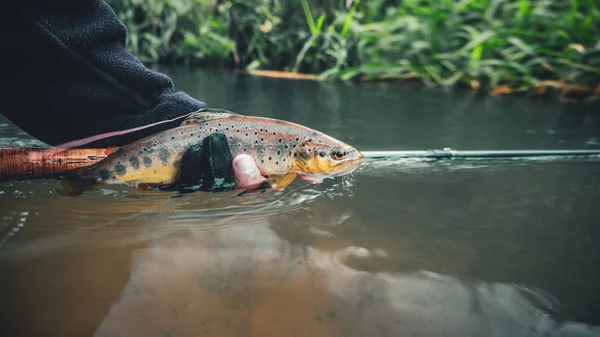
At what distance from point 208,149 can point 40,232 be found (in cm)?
76

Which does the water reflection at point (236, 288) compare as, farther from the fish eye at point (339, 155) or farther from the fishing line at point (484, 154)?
the fishing line at point (484, 154)

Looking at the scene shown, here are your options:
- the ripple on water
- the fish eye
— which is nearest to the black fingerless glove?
the ripple on water

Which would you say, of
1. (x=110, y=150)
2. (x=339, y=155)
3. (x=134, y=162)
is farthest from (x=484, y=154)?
(x=110, y=150)

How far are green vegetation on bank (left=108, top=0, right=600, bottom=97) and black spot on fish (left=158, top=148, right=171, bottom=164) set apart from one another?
6.76m

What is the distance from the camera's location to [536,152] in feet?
9.56

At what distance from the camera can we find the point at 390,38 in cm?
850

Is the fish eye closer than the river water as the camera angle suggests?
No

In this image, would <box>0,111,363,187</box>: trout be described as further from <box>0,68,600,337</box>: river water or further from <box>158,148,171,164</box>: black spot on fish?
<box>0,68,600,337</box>: river water

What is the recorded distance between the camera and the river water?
1.23 meters

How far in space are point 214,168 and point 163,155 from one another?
0.26m

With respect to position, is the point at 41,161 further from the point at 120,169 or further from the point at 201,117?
the point at 201,117

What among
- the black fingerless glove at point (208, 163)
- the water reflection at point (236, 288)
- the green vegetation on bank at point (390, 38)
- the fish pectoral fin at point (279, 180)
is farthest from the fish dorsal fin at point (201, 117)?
the green vegetation on bank at point (390, 38)

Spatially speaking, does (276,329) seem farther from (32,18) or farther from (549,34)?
(549,34)

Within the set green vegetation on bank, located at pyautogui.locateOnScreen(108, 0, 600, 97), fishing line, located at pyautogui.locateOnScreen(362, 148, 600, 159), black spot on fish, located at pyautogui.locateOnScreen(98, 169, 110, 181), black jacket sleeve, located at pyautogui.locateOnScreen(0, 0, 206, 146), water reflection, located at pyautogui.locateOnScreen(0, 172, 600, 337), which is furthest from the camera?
green vegetation on bank, located at pyautogui.locateOnScreen(108, 0, 600, 97)
